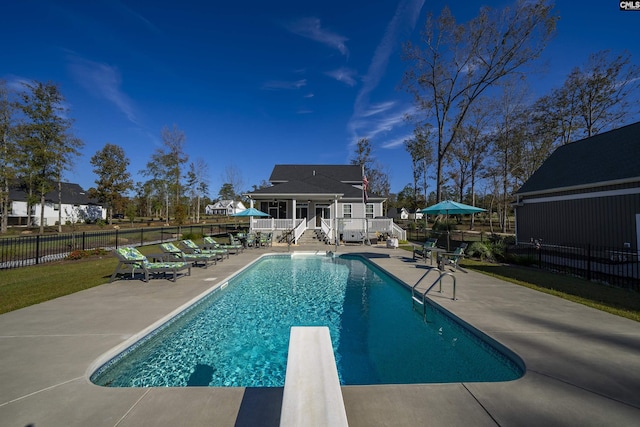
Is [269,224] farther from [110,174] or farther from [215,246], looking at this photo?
[110,174]

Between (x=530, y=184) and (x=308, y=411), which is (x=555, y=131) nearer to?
(x=530, y=184)

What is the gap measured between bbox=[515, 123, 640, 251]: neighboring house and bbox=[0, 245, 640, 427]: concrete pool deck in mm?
10318

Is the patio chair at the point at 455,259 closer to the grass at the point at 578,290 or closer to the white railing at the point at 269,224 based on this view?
the grass at the point at 578,290

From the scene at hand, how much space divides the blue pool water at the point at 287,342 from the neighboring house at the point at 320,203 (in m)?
9.96

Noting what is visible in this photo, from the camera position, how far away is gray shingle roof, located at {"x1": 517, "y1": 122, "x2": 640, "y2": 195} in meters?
12.1

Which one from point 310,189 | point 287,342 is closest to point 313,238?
point 310,189

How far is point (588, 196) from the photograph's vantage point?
13.1 m

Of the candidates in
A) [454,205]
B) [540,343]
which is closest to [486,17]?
[454,205]

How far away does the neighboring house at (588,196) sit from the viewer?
11477 mm

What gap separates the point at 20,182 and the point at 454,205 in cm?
4547

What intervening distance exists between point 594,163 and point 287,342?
18.2 m

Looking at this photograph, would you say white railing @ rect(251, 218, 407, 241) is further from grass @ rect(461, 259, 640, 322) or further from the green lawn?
grass @ rect(461, 259, 640, 322)

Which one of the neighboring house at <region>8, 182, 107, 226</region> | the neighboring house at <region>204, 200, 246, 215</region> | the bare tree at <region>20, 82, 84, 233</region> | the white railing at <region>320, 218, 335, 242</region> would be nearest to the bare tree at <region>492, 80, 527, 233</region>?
the white railing at <region>320, 218, 335, 242</region>

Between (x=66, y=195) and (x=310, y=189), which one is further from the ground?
(x=66, y=195)
